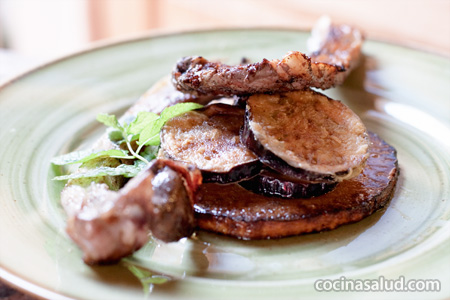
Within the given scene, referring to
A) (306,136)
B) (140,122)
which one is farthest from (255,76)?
(140,122)

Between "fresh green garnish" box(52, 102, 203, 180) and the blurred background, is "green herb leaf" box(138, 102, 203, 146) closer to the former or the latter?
"fresh green garnish" box(52, 102, 203, 180)

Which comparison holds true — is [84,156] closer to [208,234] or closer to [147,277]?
[208,234]

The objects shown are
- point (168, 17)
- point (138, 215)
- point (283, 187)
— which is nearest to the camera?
point (138, 215)

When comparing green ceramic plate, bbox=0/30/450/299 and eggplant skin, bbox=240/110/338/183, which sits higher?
eggplant skin, bbox=240/110/338/183

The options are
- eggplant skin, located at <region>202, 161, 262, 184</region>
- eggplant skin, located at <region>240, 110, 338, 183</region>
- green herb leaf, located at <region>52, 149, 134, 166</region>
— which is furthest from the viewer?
green herb leaf, located at <region>52, 149, 134, 166</region>

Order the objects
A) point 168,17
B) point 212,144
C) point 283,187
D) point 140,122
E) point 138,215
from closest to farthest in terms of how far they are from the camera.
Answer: point 138,215
point 283,187
point 212,144
point 140,122
point 168,17

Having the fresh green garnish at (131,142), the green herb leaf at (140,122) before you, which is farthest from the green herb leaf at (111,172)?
the green herb leaf at (140,122)

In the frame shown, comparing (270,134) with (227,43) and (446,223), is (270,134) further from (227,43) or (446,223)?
(227,43)

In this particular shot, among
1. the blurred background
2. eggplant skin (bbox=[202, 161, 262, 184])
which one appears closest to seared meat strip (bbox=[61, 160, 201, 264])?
eggplant skin (bbox=[202, 161, 262, 184])
